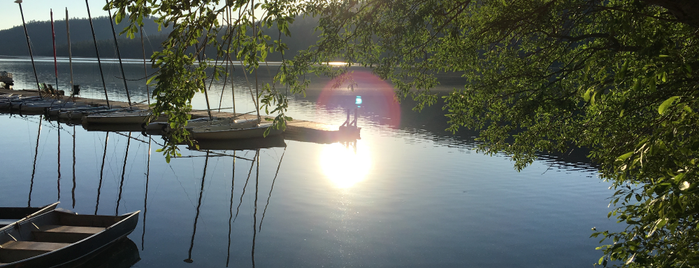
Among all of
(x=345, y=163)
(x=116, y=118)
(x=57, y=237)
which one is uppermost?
(x=57, y=237)

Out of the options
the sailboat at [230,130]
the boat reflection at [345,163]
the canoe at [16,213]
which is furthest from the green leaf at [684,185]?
the sailboat at [230,130]

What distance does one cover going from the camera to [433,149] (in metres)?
36.5

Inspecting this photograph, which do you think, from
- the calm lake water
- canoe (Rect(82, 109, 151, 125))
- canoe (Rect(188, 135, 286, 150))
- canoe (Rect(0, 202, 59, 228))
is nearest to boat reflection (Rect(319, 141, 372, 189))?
the calm lake water

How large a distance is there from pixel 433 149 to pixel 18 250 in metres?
28.1

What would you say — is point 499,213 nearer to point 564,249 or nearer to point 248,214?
point 564,249

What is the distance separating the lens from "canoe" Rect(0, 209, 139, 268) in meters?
12.7

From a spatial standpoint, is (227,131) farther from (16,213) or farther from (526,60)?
(526,60)

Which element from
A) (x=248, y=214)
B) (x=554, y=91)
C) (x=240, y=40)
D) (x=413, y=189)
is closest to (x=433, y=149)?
(x=413, y=189)

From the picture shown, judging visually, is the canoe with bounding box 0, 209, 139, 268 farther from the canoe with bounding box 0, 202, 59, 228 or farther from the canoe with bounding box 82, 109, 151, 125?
the canoe with bounding box 82, 109, 151, 125

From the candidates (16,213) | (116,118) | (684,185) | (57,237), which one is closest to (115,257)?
(57,237)

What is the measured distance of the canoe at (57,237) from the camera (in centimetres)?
1266

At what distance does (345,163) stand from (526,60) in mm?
17599

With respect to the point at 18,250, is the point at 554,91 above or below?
above

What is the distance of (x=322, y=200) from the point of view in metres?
22.1
